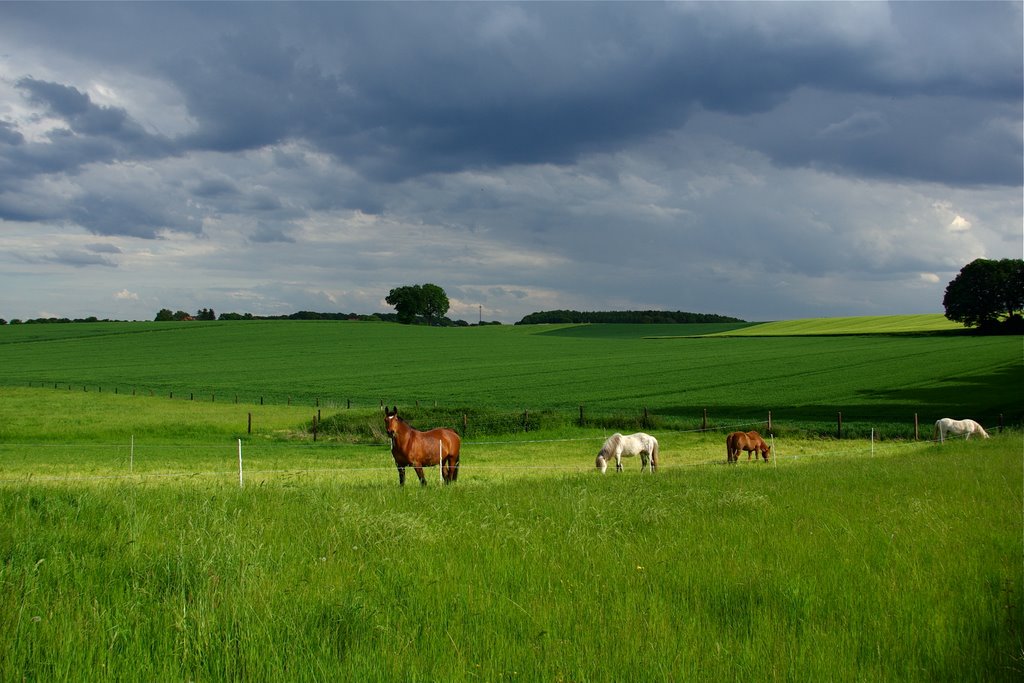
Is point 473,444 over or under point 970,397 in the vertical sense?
under

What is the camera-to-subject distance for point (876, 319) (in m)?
135

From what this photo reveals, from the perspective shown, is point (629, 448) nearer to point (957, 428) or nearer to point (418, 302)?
point (957, 428)

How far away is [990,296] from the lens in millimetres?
105812

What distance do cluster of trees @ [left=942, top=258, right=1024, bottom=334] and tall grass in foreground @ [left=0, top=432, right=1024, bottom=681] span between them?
111754 millimetres

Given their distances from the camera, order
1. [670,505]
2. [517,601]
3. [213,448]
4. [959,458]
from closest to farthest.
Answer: [517,601] < [670,505] < [959,458] < [213,448]

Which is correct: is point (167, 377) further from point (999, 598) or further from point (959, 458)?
point (999, 598)

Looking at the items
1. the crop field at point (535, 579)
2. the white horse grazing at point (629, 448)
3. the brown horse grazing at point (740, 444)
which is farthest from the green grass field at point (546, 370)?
the crop field at point (535, 579)

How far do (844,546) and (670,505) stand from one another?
122 inches

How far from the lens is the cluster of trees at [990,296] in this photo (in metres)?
104

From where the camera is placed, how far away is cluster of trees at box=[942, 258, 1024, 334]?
342ft

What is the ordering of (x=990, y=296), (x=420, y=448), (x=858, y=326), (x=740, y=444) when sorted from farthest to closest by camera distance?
(x=858, y=326), (x=990, y=296), (x=740, y=444), (x=420, y=448)

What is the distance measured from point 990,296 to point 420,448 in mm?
111461

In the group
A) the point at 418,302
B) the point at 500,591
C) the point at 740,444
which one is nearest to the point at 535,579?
the point at 500,591

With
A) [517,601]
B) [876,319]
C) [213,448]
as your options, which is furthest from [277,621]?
[876,319]
